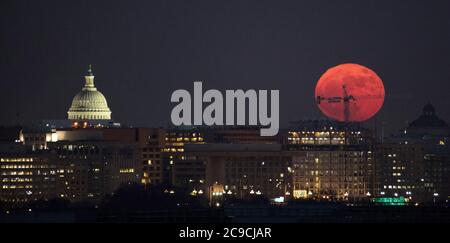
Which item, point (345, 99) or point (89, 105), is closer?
point (345, 99)

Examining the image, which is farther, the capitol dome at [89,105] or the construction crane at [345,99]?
the capitol dome at [89,105]

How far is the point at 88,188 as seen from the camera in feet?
328

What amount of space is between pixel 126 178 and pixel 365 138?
1423cm

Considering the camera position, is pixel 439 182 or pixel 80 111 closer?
pixel 439 182

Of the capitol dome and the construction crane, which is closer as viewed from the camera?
the construction crane

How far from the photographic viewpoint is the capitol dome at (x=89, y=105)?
138 meters

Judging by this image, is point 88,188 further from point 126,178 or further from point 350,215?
point 350,215

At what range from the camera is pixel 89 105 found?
139 meters

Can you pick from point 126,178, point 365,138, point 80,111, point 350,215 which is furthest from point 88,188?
point 80,111

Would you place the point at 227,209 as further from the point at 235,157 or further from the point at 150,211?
the point at 235,157

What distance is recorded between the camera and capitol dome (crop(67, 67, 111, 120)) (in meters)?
138
